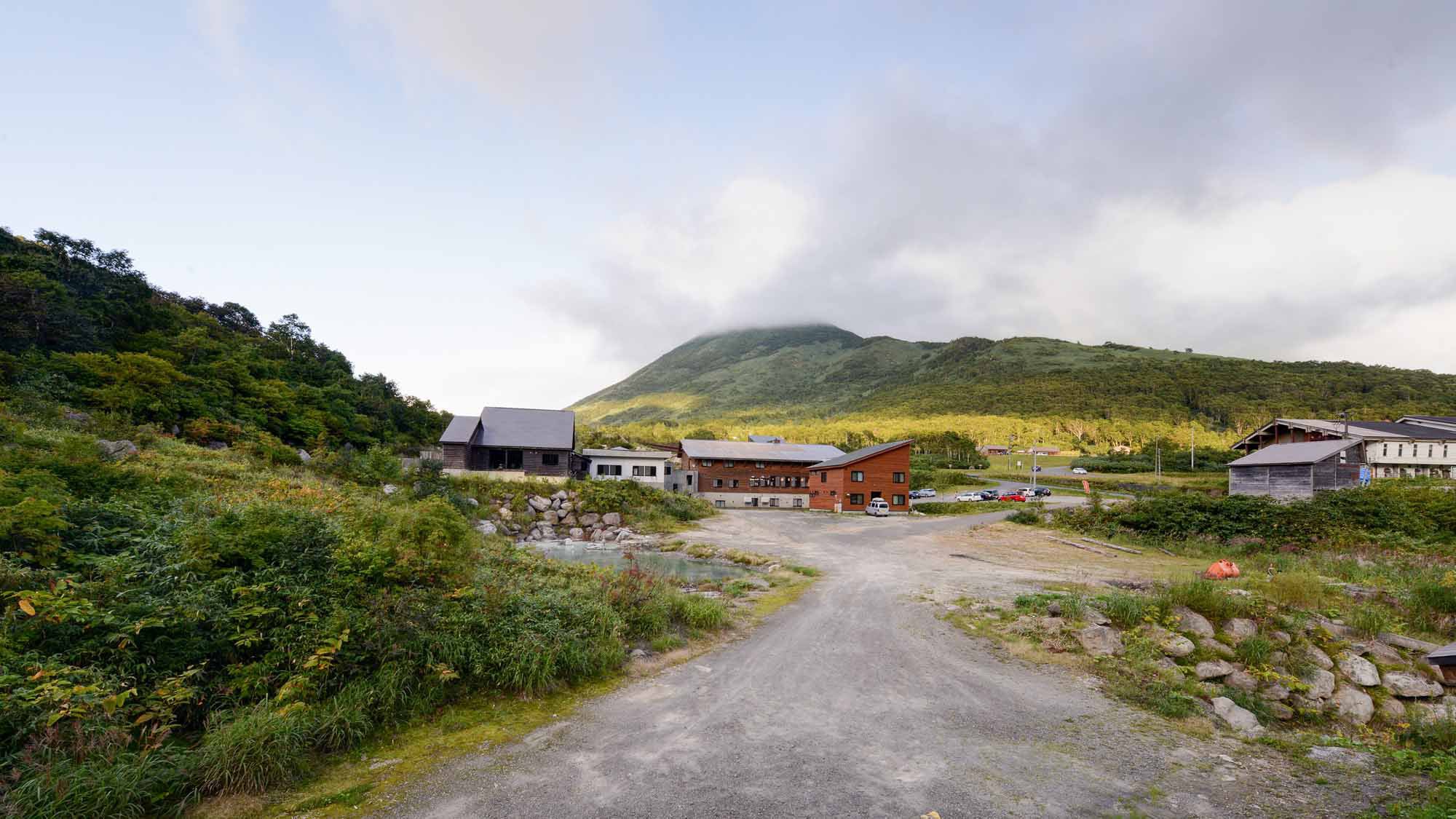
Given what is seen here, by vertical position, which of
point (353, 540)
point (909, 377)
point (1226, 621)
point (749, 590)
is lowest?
point (749, 590)

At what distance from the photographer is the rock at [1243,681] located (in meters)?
8.42

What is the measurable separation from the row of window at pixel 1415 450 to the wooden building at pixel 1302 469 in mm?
19726

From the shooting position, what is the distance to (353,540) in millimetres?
7875

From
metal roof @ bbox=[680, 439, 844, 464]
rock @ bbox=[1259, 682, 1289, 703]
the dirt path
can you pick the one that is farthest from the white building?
rock @ bbox=[1259, 682, 1289, 703]

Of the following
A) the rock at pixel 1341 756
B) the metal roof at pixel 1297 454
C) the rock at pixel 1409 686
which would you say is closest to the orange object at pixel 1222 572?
the rock at pixel 1409 686

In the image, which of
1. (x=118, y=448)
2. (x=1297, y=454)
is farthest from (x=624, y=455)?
(x=1297, y=454)

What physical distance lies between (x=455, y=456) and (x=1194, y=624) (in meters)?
38.5

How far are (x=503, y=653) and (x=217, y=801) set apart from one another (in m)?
2.99

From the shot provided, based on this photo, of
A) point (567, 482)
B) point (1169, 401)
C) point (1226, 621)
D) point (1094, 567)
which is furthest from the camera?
point (1169, 401)

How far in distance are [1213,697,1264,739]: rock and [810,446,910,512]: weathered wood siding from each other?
34.3 meters

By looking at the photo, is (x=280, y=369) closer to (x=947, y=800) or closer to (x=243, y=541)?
(x=243, y=541)

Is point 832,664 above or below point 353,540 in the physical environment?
below

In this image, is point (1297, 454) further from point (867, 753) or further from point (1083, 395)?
point (1083, 395)

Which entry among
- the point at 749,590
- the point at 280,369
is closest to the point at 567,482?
the point at 749,590
